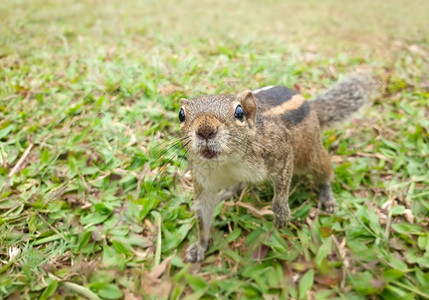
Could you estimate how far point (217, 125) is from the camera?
6.34 ft

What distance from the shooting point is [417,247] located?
90.9 inches

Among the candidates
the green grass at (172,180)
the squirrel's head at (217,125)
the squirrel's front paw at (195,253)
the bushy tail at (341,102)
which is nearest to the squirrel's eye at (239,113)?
the squirrel's head at (217,125)

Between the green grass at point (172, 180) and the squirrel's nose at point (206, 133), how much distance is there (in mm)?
535

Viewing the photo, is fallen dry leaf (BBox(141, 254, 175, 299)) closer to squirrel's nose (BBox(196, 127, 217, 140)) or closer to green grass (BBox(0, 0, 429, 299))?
green grass (BBox(0, 0, 429, 299))

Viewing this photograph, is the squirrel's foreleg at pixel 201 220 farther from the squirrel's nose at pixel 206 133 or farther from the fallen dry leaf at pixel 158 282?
the squirrel's nose at pixel 206 133

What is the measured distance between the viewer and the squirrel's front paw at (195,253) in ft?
7.79

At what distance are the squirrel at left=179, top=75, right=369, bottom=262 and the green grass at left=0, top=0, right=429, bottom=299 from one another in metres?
0.20

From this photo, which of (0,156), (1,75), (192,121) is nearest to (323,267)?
(192,121)

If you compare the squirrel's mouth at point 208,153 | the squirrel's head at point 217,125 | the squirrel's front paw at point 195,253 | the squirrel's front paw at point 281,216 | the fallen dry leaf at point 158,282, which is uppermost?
the squirrel's head at point 217,125

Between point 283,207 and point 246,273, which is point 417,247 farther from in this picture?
point 246,273

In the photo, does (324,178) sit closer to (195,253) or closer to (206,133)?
(195,253)

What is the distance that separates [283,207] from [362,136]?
1631mm

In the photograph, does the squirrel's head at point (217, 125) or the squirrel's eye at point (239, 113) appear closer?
the squirrel's head at point (217, 125)

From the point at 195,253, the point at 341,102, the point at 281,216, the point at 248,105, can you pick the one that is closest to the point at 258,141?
the point at 248,105
